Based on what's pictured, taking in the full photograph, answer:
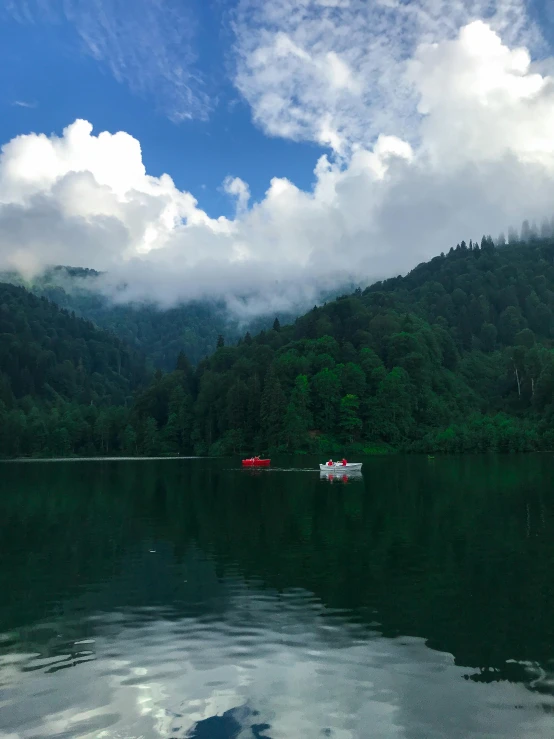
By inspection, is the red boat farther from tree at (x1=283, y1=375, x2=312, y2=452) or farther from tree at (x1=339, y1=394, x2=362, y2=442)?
tree at (x1=339, y1=394, x2=362, y2=442)

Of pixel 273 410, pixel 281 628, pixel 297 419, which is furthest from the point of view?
pixel 273 410

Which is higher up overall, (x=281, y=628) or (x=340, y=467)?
(x=340, y=467)

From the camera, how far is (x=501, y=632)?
20.7m

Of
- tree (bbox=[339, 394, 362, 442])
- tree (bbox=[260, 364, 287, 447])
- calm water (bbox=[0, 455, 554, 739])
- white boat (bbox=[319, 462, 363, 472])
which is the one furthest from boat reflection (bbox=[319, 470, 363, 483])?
tree (bbox=[339, 394, 362, 442])

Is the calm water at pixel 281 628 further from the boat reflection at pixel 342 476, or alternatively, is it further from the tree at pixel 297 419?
the tree at pixel 297 419

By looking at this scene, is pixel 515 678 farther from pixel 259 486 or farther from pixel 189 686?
pixel 259 486

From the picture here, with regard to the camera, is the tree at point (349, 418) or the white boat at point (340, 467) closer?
the white boat at point (340, 467)

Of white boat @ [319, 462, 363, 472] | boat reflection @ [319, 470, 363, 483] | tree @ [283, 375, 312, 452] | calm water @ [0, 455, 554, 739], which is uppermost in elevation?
tree @ [283, 375, 312, 452]

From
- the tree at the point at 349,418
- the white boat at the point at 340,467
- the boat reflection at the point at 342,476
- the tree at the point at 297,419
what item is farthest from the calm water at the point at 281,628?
the tree at the point at 349,418

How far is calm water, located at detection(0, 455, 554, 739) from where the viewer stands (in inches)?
597

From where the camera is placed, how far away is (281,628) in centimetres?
2166

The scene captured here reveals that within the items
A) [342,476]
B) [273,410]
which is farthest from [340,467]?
[273,410]

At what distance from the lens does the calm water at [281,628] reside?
597 inches

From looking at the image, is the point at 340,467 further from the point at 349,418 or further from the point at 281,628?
the point at 349,418
